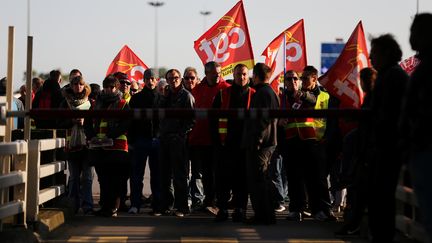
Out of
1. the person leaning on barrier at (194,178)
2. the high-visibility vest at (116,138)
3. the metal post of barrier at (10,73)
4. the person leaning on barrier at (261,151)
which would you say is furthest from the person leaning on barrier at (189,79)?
the metal post of barrier at (10,73)

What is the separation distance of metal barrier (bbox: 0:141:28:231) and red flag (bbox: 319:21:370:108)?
4.30 meters

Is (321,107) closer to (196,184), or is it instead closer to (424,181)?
(196,184)

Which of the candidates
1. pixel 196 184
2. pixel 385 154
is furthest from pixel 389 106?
pixel 196 184

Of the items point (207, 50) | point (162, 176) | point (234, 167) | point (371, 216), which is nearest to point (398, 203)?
point (371, 216)

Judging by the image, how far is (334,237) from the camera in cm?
1187

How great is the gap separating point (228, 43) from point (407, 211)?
782cm

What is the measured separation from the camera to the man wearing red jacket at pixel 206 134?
1550 cm

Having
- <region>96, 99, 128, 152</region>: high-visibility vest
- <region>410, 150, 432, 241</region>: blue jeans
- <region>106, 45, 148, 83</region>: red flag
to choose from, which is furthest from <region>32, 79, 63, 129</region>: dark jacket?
<region>410, 150, 432, 241</region>: blue jeans

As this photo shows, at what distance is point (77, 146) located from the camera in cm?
1473

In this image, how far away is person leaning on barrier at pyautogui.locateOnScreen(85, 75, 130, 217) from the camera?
14.4 metres

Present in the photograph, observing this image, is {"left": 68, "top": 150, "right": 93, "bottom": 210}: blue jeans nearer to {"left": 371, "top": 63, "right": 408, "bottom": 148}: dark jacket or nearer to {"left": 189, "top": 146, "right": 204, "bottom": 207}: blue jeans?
{"left": 189, "top": 146, "right": 204, "bottom": 207}: blue jeans

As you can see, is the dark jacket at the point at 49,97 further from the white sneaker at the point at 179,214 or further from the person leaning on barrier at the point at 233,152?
the person leaning on barrier at the point at 233,152

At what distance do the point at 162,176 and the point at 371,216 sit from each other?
5884 mm

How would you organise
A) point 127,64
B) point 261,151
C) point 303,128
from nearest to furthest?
point 261,151
point 303,128
point 127,64
